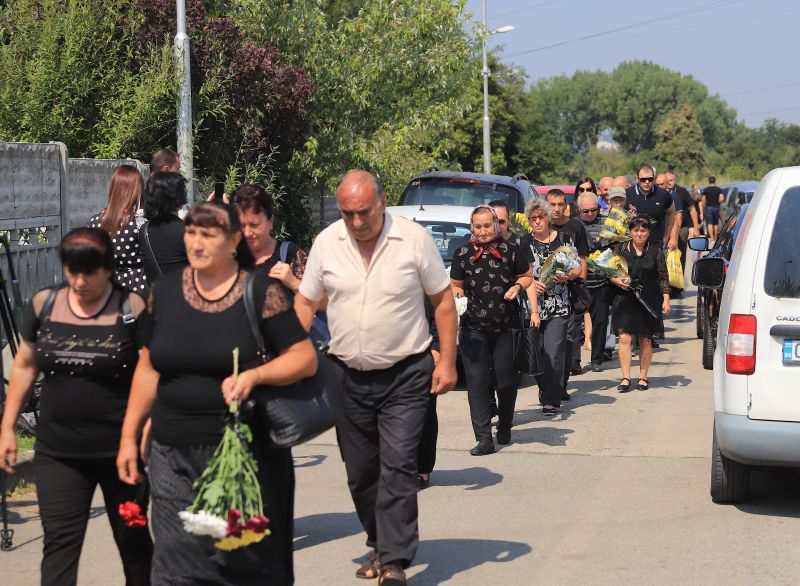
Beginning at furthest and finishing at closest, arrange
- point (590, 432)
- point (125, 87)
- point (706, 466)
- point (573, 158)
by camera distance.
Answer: point (573, 158)
point (125, 87)
point (590, 432)
point (706, 466)

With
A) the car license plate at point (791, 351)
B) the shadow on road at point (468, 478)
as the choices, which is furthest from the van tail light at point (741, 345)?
the shadow on road at point (468, 478)

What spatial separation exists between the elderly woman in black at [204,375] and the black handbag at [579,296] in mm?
8435

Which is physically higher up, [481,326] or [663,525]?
[481,326]

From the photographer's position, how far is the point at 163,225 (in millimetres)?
7098

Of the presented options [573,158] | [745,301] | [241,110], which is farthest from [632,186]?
[573,158]

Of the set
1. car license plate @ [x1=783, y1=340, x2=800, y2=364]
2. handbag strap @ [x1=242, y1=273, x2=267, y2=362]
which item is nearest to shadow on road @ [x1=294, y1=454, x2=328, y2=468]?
car license plate @ [x1=783, y1=340, x2=800, y2=364]

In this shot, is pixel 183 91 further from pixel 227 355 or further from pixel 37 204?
pixel 227 355

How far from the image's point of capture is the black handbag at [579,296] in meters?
13.0

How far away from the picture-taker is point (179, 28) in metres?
16.1

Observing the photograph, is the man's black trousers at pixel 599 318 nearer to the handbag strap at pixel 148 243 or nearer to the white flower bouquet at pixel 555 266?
the white flower bouquet at pixel 555 266

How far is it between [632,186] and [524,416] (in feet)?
20.8

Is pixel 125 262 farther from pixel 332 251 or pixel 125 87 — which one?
pixel 125 87

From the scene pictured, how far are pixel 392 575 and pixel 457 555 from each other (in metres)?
0.88

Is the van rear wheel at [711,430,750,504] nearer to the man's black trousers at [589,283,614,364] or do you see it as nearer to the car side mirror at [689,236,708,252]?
the car side mirror at [689,236,708,252]
